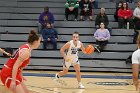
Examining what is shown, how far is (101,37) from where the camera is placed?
1548 cm

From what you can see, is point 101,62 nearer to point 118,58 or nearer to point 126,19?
point 118,58

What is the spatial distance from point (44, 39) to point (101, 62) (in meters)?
2.66

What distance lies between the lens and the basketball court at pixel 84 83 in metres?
10.7

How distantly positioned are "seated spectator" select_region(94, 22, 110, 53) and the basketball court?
1229 millimetres

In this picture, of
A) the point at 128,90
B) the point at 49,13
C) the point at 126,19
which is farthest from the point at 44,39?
the point at 128,90

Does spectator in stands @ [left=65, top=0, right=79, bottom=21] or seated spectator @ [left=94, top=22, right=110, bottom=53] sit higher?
spectator in stands @ [left=65, top=0, right=79, bottom=21]

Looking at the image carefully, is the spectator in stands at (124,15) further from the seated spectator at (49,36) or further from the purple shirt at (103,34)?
the seated spectator at (49,36)

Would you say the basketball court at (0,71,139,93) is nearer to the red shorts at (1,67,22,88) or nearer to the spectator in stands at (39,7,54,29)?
the spectator in stands at (39,7,54,29)

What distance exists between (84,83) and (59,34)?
503 cm

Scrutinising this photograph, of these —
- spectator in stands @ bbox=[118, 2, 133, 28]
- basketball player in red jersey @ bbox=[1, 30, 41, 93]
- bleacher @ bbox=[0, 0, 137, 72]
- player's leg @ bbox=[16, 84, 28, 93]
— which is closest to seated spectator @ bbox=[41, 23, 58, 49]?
bleacher @ bbox=[0, 0, 137, 72]

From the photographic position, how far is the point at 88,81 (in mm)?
12609

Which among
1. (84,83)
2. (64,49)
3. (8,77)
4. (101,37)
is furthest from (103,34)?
(8,77)

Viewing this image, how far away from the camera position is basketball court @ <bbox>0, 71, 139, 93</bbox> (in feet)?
35.1

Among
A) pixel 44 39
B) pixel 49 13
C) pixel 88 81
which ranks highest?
pixel 49 13
